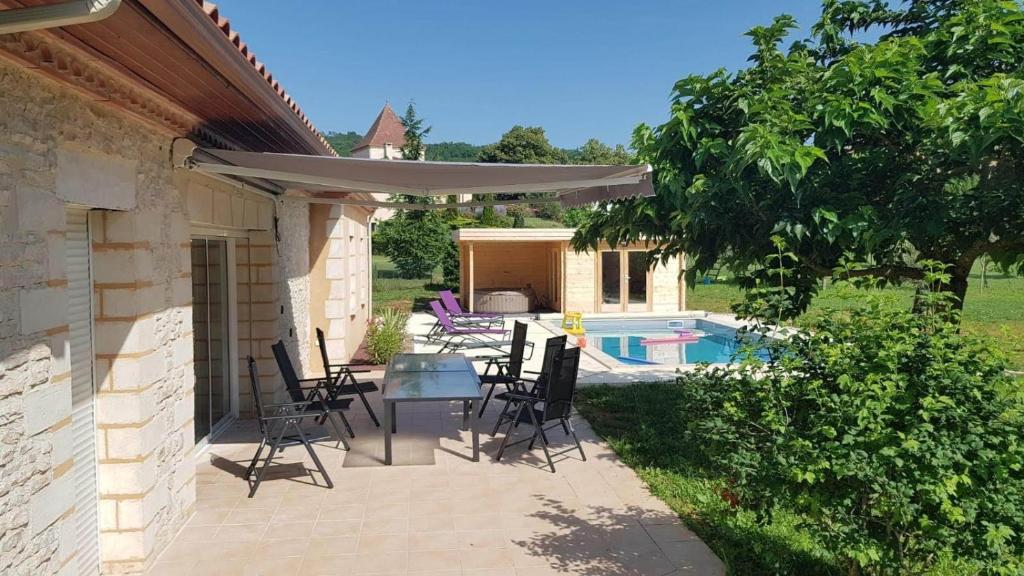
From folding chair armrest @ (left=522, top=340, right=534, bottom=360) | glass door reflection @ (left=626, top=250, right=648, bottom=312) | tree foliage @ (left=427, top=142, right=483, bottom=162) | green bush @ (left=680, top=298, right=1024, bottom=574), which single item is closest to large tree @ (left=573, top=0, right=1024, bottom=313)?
green bush @ (left=680, top=298, right=1024, bottom=574)

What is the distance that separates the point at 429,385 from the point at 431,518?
2033 millimetres

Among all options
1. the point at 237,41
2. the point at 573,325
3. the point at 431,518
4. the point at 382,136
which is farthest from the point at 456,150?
the point at 237,41

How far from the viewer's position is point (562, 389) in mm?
6613

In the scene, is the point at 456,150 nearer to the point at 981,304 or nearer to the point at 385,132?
the point at 385,132

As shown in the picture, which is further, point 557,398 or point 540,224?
point 540,224

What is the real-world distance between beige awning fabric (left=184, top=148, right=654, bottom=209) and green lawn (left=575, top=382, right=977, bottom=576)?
79.6 inches

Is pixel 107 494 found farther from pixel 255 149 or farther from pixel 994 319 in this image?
pixel 994 319

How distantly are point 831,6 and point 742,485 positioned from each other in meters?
5.78

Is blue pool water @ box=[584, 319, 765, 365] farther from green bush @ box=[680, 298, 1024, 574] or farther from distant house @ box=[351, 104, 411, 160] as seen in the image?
distant house @ box=[351, 104, 411, 160]

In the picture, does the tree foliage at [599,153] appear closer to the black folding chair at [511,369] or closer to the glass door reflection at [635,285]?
the glass door reflection at [635,285]

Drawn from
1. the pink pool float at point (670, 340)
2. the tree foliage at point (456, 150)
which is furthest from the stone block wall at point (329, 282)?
the tree foliage at point (456, 150)

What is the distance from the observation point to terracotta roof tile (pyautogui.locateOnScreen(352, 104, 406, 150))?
64000 millimetres

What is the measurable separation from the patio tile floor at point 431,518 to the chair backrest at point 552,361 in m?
0.83

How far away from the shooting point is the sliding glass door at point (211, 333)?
22.0 ft
